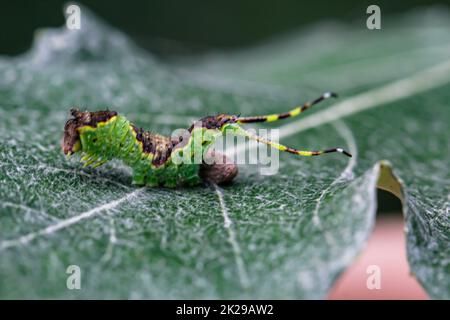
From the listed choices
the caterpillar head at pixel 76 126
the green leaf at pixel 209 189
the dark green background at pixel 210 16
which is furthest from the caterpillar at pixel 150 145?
the dark green background at pixel 210 16

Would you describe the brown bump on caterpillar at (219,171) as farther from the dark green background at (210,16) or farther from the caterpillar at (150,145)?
the dark green background at (210,16)

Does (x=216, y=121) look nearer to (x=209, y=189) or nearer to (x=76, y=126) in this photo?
(x=209, y=189)

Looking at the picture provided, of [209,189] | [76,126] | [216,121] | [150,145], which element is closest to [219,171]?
[209,189]

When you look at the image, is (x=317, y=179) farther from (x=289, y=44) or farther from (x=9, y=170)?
(x=289, y=44)

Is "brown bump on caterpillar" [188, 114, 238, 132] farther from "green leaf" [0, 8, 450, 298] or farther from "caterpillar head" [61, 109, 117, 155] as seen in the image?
"caterpillar head" [61, 109, 117, 155]

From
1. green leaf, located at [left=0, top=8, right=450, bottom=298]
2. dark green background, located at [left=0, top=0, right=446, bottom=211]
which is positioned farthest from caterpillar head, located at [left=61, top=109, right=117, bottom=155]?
dark green background, located at [left=0, top=0, right=446, bottom=211]

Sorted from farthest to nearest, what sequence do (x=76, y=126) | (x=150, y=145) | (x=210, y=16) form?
1. (x=210, y=16)
2. (x=150, y=145)
3. (x=76, y=126)

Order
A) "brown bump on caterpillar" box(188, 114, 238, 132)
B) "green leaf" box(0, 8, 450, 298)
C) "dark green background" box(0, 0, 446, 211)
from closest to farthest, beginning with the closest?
"green leaf" box(0, 8, 450, 298)
"brown bump on caterpillar" box(188, 114, 238, 132)
"dark green background" box(0, 0, 446, 211)

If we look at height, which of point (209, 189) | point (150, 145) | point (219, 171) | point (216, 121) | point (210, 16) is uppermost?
point (210, 16)
